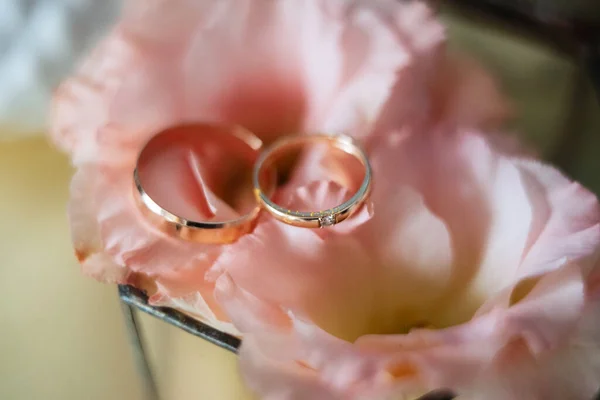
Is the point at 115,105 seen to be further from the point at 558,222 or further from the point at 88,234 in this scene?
the point at 558,222

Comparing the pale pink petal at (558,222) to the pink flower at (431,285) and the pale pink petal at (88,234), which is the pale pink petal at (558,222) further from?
the pale pink petal at (88,234)

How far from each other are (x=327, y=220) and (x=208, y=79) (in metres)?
0.08

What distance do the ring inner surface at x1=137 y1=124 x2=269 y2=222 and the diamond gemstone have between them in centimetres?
3

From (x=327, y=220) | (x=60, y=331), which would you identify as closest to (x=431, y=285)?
(x=327, y=220)

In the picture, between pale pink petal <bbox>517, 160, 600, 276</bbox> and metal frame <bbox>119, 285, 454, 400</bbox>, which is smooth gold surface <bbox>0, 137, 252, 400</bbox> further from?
pale pink petal <bbox>517, 160, 600, 276</bbox>

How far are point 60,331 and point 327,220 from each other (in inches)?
5.3

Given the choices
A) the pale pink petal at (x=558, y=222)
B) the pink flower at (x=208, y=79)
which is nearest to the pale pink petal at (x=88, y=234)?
the pink flower at (x=208, y=79)

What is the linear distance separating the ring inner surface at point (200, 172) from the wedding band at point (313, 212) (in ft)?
0.03

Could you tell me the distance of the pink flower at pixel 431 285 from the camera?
0.52 ft

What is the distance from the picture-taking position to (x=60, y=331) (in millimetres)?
268

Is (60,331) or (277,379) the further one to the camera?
(60,331)

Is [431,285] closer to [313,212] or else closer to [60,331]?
[313,212]

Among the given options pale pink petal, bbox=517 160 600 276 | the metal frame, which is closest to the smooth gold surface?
the metal frame

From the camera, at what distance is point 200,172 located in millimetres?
231
